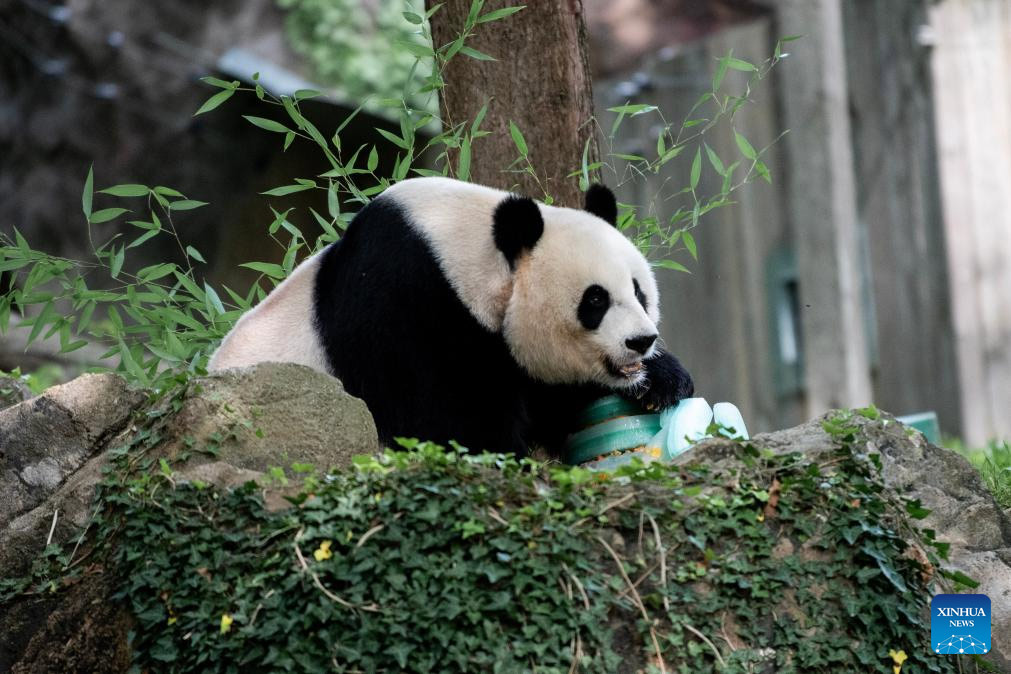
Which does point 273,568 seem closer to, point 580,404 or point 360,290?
point 360,290

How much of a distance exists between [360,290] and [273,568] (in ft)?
4.04

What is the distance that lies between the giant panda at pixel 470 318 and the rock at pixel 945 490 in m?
0.66

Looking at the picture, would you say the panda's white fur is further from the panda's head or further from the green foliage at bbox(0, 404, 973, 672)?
the green foliage at bbox(0, 404, 973, 672)

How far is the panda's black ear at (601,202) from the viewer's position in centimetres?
422

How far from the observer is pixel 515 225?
3.82 meters

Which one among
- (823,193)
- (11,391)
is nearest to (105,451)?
(11,391)

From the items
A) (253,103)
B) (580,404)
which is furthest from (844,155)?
(253,103)

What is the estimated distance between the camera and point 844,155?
6965mm

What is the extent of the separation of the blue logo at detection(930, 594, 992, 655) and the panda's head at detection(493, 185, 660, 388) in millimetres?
1236

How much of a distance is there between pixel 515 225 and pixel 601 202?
21.1 inches

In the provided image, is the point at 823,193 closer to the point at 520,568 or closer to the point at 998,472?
the point at 998,472

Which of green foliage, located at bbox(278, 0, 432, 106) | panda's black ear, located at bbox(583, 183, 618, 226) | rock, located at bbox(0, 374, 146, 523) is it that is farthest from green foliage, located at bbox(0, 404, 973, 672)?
green foliage, located at bbox(278, 0, 432, 106)

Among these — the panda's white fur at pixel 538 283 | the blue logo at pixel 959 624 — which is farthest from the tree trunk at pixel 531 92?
the blue logo at pixel 959 624

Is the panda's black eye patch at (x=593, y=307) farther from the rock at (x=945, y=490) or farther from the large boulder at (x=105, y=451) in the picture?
the large boulder at (x=105, y=451)
